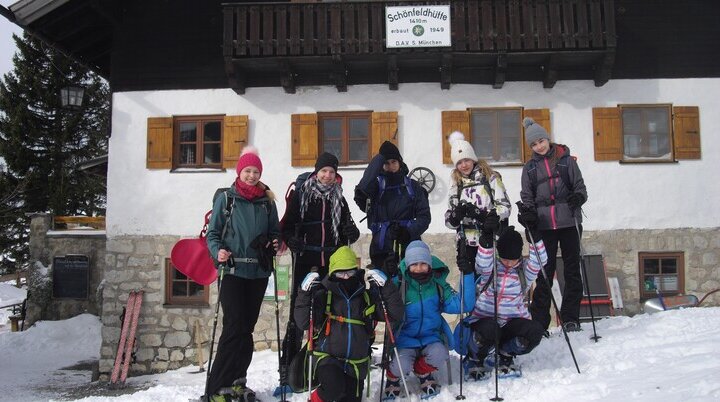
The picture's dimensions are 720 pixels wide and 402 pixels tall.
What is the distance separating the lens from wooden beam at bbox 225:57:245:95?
9.98 metres

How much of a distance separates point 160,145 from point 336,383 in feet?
26.0

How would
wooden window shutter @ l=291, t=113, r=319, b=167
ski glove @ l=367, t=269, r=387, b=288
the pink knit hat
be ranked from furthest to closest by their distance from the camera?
wooden window shutter @ l=291, t=113, r=319, b=167, the pink knit hat, ski glove @ l=367, t=269, r=387, b=288

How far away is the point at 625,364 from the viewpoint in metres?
4.59

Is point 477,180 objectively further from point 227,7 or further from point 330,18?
point 227,7

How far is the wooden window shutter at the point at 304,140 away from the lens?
10.4m

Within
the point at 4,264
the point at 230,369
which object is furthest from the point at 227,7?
the point at 4,264

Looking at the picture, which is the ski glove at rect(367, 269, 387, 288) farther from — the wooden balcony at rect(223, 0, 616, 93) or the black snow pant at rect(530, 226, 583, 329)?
the wooden balcony at rect(223, 0, 616, 93)

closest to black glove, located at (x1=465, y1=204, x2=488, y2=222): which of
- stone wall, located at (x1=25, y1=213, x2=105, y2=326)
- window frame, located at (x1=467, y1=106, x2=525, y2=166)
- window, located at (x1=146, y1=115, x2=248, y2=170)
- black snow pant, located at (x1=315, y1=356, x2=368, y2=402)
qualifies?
black snow pant, located at (x1=315, y1=356, x2=368, y2=402)

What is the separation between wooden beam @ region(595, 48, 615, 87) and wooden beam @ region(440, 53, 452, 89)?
259 cm

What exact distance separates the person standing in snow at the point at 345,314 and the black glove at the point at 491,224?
34.1 inches

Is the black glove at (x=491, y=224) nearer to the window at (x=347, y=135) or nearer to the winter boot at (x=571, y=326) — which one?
the winter boot at (x=571, y=326)

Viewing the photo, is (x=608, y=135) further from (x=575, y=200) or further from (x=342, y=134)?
(x=575, y=200)

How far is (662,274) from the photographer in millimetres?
10234

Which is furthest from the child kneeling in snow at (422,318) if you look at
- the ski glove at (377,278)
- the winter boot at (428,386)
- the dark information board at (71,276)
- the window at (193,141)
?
the dark information board at (71,276)
